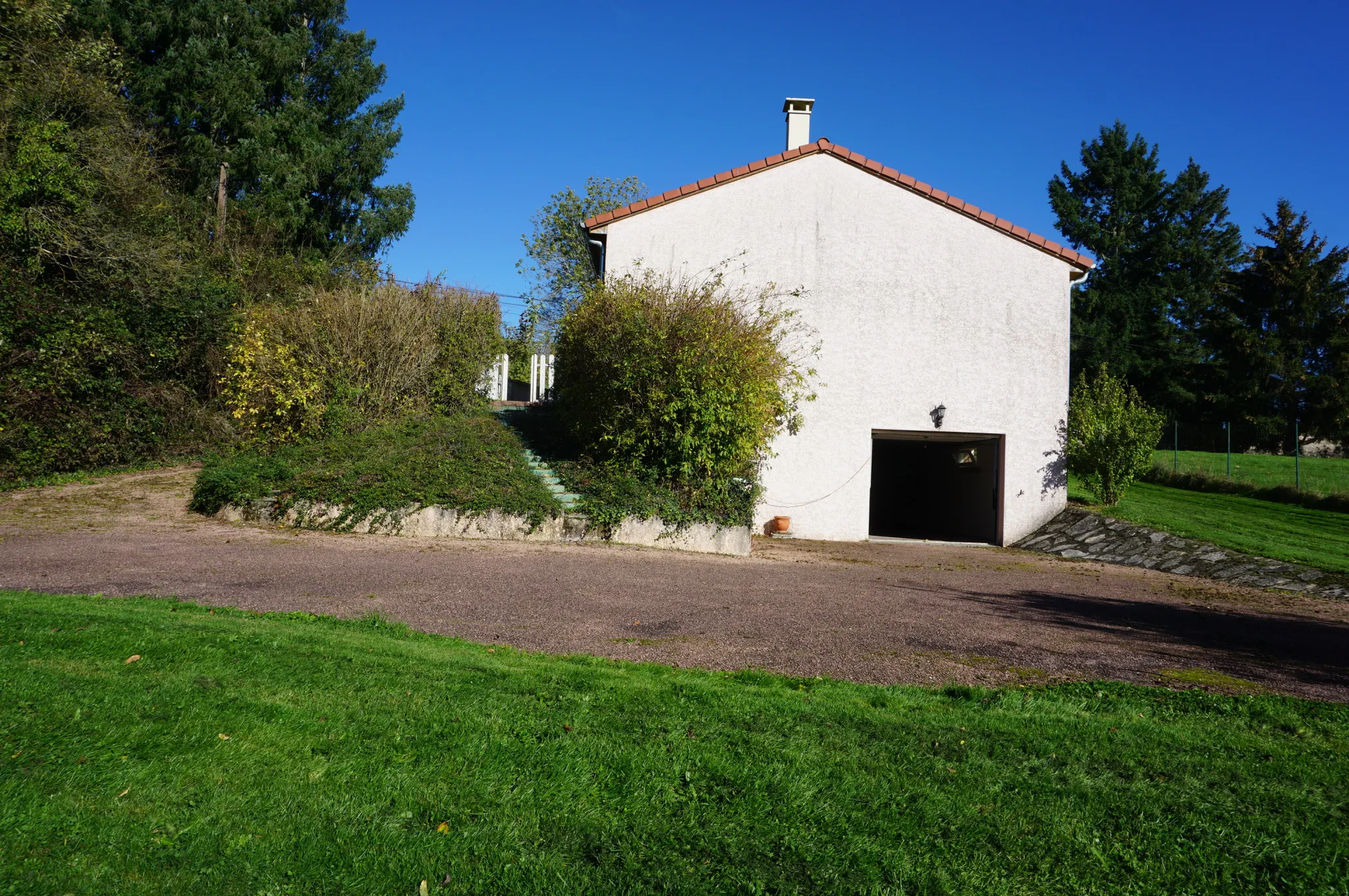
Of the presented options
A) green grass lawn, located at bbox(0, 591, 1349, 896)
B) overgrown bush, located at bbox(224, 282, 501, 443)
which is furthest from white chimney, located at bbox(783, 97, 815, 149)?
green grass lawn, located at bbox(0, 591, 1349, 896)

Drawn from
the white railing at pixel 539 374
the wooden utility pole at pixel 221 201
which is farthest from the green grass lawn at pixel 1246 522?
the wooden utility pole at pixel 221 201

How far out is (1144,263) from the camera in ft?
133

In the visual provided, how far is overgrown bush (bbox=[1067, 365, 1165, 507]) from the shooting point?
16.5 m

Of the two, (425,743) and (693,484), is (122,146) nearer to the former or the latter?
(693,484)

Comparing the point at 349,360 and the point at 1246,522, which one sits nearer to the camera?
the point at 1246,522

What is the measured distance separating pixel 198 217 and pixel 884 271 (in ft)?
67.6

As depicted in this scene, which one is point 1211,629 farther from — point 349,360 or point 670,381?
point 349,360

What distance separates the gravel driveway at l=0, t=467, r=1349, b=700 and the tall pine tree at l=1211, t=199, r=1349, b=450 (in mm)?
27600

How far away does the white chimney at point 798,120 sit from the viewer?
18891mm

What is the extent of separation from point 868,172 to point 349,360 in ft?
39.1

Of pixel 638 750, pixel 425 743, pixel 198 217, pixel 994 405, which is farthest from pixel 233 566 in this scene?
pixel 198 217

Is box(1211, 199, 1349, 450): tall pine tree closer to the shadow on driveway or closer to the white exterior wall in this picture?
the white exterior wall

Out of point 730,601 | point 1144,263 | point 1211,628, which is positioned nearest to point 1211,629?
point 1211,628

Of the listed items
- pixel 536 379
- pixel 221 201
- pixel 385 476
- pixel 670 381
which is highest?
pixel 221 201
